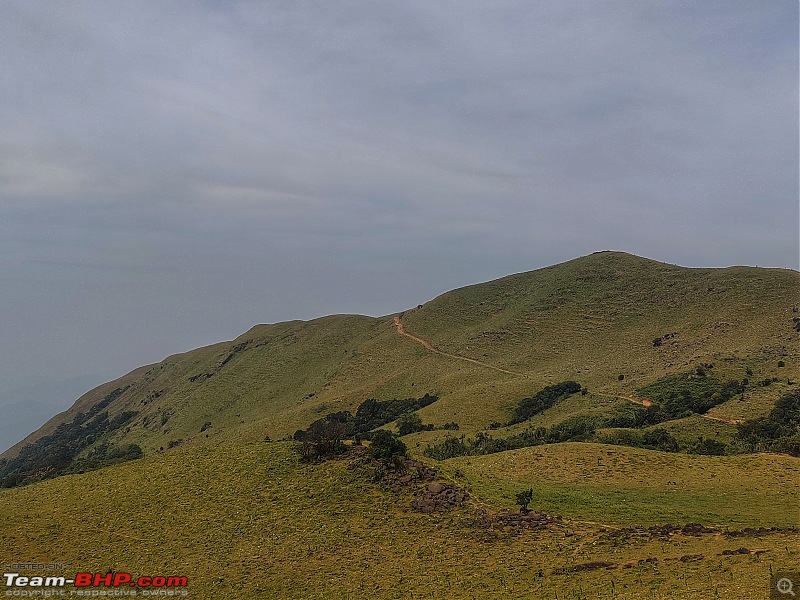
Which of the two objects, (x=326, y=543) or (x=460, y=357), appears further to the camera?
(x=460, y=357)

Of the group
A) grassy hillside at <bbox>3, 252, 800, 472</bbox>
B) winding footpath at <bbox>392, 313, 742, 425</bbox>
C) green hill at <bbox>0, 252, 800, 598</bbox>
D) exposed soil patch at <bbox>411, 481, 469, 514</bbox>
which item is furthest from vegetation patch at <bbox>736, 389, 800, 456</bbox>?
exposed soil patch at <bbox>411, 481, 469, 514</bbox>

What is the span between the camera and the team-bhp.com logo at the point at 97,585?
74.7 ft

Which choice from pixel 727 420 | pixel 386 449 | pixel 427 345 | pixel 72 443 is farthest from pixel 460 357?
pixel 72 443

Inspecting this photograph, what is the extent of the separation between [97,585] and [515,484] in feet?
80.5

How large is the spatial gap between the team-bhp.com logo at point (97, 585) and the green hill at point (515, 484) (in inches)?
31.4

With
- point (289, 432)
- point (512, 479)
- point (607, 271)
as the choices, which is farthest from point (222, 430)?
point (607, 271)

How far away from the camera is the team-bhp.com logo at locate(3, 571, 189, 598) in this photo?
74.7 ft

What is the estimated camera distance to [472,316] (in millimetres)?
119000

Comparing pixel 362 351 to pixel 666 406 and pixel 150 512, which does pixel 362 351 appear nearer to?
pixel 666 406

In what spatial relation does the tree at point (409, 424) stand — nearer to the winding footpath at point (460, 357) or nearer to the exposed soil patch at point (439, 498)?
the winding footpath at point (460, 357)

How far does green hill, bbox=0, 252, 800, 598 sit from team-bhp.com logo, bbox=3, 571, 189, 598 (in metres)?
0.80

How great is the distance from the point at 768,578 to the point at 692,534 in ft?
24.4

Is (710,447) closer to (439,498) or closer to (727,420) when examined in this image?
(727,420)

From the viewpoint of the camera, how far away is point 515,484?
34250mm
